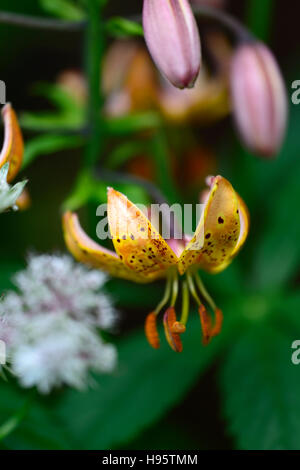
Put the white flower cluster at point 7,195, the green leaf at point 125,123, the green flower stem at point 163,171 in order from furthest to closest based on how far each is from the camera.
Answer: the green flower stem at point 163,171, the green leaf at point 125,123, the white flower cluster at point 7,195

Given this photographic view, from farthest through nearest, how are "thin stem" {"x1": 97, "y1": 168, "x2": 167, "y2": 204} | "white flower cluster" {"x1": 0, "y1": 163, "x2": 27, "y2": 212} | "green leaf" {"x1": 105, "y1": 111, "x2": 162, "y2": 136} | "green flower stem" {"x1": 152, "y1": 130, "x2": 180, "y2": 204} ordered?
"green flower stem" {"x1": 152, "y1": 130, "x2": 180, "y2": 204}
"green leaf" {"x1": 105, "y1": 111, "x2": 162, "y2": 136}
"thin stem" {"x1": 97, "y1": 168, "x2": 167, "y2": 204}
"white flower cluster" {"x1": 0, "y1": 163, "x2": 27, "y2": 212}

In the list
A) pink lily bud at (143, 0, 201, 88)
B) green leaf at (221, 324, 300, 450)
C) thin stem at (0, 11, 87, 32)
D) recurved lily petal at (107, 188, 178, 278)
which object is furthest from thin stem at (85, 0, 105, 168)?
green leaf at (221, 324, 300, 450)

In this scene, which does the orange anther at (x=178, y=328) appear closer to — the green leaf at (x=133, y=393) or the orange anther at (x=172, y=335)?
the orange anther at (x=172, y=335)

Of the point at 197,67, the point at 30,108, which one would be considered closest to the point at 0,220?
the point at 30,108

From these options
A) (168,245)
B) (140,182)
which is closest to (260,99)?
(140,182)

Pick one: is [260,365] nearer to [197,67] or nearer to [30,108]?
[197,67]

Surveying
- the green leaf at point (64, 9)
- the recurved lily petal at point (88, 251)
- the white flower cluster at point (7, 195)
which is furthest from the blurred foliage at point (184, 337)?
the white flower cluster at point (7, 195)

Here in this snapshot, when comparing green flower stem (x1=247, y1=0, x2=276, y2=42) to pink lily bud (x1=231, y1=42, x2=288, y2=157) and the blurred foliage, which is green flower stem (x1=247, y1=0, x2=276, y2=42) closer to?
the blurred foliage
